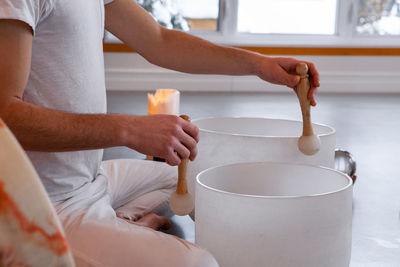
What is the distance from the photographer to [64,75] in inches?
39.8

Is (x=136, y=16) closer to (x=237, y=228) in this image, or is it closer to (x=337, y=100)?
(x=237, y=228)

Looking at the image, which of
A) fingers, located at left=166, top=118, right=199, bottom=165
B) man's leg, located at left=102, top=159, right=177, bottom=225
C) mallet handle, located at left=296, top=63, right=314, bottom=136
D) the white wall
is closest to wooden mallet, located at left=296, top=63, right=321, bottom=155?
mallet handle, located at left=296, top=63, right=314, bottom=136

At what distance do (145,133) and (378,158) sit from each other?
1506 mm

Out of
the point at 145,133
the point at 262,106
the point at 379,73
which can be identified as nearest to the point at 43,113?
the point at 145,133

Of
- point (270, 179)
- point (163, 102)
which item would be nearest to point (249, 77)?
point (163, 102)

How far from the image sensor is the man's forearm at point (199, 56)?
134 centimetres

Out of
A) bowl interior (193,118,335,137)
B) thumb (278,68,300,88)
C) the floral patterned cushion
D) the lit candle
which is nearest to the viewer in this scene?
the floral patterned cushion

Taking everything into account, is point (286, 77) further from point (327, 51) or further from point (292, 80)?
point (327, 51)

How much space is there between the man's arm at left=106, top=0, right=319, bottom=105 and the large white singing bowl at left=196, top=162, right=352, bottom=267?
1.55 ft

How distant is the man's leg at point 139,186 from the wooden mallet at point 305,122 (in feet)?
1.52

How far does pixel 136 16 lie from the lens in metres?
1.39

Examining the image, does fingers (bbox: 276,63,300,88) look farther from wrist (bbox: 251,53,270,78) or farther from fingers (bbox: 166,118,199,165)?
fingers (bbox: 166,118,199,165)

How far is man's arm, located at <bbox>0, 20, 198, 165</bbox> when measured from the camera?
85 cm

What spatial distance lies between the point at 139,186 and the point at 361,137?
1.39 meters
